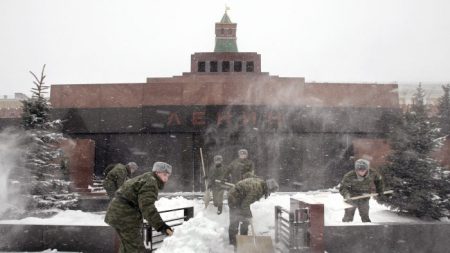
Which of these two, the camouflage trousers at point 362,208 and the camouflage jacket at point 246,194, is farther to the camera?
the camouflage trousers at point 362,208

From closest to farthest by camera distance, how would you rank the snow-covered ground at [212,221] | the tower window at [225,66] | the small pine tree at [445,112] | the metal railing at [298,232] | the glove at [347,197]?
the snow-covered ground at [212,221] → the metal railing at [298,232] → the glove at [347,197] → the small pine tree at [445,112] → the tower window at [225,66]

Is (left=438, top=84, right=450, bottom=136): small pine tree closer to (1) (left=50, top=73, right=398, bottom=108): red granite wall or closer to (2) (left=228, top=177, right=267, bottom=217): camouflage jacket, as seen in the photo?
(1) (left=50, top=73, right=398, bottom=108): red granite wall

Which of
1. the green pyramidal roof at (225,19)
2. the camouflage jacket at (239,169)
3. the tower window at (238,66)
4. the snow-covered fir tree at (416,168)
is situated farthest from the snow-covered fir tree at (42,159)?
the green pyramidal roof at (225,19)

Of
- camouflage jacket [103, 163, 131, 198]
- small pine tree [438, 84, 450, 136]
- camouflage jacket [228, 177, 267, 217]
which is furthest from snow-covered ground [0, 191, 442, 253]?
small pine tree [438, 84, 450, 136]

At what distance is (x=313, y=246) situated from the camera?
6930 mm

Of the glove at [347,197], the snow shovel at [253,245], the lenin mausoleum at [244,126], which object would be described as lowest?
the snow shovel at [253,245]

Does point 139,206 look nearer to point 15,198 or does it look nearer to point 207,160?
point 15,198

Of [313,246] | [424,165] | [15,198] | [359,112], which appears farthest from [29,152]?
[359,112]

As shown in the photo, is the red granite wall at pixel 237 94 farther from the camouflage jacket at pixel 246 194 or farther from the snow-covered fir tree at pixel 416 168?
the camouflage jacket at pixel 246 194

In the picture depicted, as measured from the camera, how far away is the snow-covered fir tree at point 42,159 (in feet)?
32.5

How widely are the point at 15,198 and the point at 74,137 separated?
532cm

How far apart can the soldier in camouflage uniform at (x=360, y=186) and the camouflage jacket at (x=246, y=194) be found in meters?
2.30

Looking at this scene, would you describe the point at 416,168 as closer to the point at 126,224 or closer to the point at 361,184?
the point at 361,184

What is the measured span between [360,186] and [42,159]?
7823 mm
